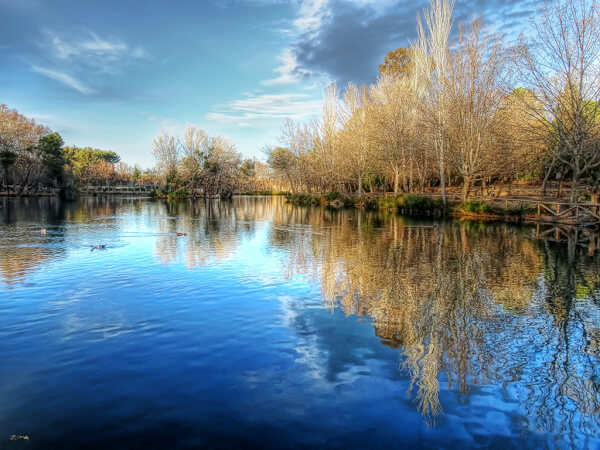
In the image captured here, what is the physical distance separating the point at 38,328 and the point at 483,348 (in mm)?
7276

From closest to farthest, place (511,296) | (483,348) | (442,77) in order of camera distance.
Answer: (483,348), (511,296), (442,77)

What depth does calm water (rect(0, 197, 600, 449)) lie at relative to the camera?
4094mm

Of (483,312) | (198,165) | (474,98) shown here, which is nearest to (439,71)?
(474,98)

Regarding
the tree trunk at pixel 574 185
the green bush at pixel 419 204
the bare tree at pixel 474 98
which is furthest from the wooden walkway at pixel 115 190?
the tree trunk at pixel 574 185

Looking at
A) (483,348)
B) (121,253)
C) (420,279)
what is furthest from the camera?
(121,253)

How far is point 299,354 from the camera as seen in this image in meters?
5.87

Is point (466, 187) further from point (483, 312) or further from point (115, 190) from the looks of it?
point (115, 190)

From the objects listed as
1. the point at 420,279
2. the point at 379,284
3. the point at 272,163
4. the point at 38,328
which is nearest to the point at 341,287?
the point at 379,284

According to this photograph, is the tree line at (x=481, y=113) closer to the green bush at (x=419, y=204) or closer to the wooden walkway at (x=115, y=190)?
the green bush at (x=419, y=204)

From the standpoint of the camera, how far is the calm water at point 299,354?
161 inches

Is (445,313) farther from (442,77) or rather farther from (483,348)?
(442,77)

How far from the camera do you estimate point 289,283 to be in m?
10.2

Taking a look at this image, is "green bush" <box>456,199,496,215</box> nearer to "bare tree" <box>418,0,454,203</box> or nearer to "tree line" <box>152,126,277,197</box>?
"bare tree" <box>418,0,454,203</box>

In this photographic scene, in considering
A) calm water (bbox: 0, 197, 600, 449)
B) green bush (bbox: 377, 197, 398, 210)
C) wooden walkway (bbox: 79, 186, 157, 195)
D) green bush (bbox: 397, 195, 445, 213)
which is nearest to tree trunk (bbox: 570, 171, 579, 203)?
green bush (bbox: 397, 195, 445, 213)
